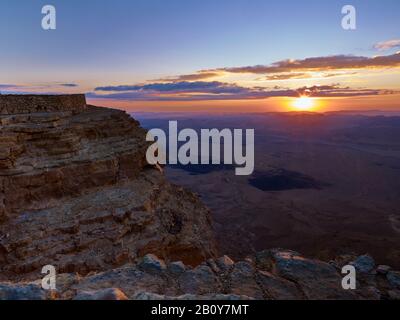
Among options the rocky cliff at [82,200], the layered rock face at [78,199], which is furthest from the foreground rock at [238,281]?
the layered rock face at [78,199]

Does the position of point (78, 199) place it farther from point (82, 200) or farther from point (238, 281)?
point (238, 281)

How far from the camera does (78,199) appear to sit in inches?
514

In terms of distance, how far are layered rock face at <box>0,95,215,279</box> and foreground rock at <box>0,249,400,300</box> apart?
724 cm

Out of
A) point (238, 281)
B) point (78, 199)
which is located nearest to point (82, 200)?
point (78, 199)

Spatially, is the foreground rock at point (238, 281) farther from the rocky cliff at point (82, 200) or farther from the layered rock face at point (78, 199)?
the layered rock face at point (78, 199)

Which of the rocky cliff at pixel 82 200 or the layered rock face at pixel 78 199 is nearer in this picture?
the rocky cliff at pixel 82 200

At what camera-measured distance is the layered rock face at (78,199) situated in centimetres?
1105

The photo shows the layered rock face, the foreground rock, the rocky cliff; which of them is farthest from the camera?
the layered rock face

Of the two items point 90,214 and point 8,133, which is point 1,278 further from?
point 8,133

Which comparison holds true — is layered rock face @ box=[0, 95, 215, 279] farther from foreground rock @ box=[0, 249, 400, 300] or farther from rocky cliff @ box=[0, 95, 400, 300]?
foreground rock @ box=[0, 249, 400, 300]

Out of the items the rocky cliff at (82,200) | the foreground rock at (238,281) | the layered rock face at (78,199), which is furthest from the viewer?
the layered rock face at (78,199)

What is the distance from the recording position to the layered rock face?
11.0 m

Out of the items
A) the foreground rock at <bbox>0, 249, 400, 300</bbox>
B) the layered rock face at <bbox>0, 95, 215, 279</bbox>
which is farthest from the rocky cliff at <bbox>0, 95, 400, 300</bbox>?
the foreground rock at <bbox>0, 249, 400, 300</bbox>

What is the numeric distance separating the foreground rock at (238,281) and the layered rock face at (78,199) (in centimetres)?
724
